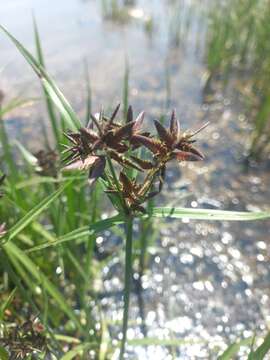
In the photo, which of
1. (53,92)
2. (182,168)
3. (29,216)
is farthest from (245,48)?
(29,216)

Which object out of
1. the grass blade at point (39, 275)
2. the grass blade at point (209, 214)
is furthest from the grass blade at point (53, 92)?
the grass blade at point (39, 275)

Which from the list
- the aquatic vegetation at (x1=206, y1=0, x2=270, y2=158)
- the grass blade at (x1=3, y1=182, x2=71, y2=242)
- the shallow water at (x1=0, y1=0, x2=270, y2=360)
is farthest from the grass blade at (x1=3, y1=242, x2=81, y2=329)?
the aquatic vegetation at (x1=206, y1=0, x2=270, y2=158)

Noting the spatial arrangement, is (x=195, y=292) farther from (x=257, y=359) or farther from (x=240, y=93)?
(x=240, y=93)

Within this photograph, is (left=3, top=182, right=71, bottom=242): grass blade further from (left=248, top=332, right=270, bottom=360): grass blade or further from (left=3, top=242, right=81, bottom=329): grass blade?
(left=248, top=332, right=270, bottom=360): grass blade

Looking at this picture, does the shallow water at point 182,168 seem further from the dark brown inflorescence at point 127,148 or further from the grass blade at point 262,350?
the dark brown inflorescence at point 127,148

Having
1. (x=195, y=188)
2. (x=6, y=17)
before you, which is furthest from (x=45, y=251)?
(x=6, y=17)

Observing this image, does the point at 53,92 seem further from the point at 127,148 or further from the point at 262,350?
the point at 262,350
